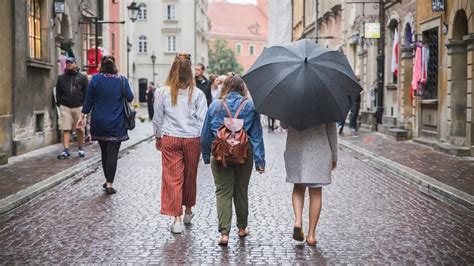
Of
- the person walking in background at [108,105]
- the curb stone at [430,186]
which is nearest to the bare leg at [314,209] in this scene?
the curb stone at [430,186]

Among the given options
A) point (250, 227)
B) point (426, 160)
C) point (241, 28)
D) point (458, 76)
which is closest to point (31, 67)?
point (426, 160)

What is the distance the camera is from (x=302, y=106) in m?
6.90

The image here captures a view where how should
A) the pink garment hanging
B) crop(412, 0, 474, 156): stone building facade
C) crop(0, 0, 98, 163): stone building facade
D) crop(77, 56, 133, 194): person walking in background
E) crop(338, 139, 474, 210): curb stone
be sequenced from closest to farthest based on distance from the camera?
crop(338, 139, 474, 210): curb stone, crop(77, 56, 133, 194): person walking in background, crop(0, 0, 98, 163): stone building facade, crop(412, 0, 474, 156): stone building facade, the pink garment hanging

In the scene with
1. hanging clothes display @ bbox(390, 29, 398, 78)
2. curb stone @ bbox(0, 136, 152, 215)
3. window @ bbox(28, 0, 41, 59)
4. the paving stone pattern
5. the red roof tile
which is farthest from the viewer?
the red roof tile

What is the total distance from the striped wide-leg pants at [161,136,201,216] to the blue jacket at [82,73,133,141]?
111 inches

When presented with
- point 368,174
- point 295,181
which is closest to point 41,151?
point 368,174

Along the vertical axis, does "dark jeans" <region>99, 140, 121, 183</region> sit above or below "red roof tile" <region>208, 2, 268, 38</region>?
below

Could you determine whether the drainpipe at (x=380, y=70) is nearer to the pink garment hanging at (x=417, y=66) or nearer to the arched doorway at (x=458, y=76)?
the pink garment hanging at (x=417, y=66)

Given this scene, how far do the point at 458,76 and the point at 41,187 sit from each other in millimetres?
10772

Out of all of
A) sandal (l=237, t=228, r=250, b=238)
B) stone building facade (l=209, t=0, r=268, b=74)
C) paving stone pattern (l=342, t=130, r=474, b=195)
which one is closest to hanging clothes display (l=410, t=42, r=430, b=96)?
paving stone pattern (l=342, t=130, r=474, b=195)

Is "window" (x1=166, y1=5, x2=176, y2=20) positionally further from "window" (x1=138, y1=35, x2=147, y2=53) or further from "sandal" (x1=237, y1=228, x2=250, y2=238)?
"sandal" (x1=237, y1=228, x2=250, y2=238)

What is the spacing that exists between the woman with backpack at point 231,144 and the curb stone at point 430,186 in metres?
3.56

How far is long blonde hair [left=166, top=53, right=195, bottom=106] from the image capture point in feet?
26.4

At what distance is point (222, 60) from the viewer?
91375 mm
